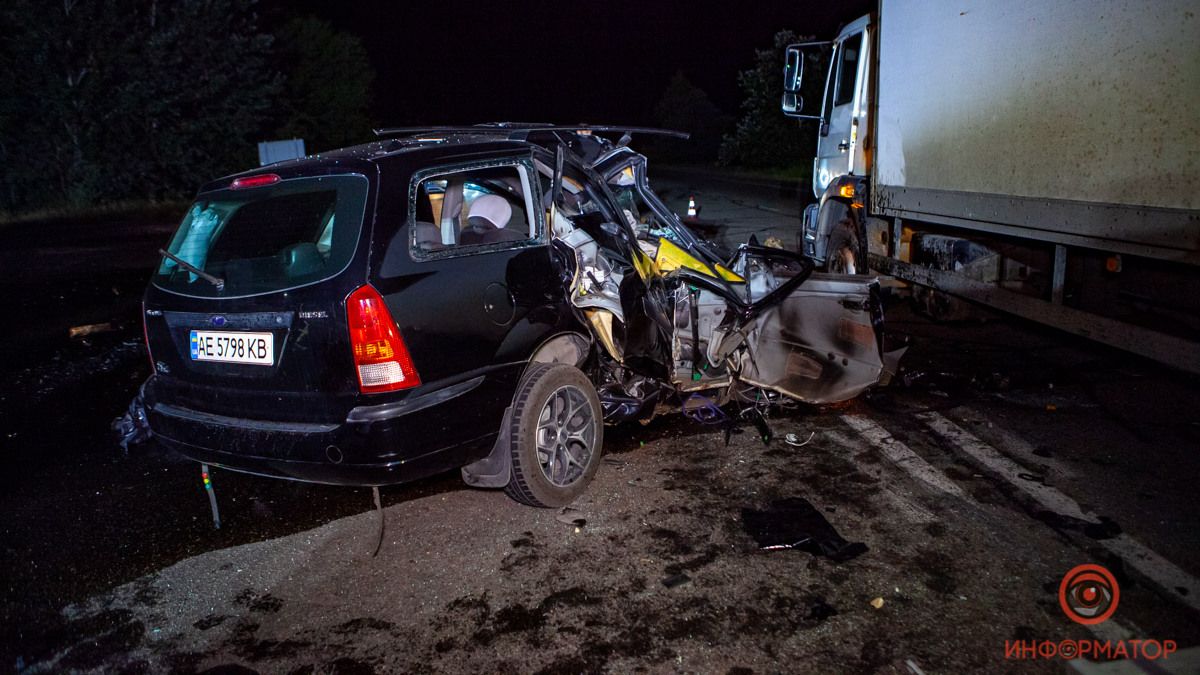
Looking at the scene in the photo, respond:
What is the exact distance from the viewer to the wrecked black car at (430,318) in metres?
3.35

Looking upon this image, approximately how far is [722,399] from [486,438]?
1968 millimetres

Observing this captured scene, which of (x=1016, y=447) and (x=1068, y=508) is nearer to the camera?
(x=1068, y=508)

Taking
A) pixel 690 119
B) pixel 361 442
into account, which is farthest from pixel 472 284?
pixel 690 119

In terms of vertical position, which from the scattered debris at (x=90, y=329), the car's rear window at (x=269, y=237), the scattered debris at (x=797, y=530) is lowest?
the scattered debris at (x=797, y=530)

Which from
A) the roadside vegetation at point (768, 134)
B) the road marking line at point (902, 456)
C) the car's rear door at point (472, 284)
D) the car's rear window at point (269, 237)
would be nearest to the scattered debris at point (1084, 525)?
the road marking line at point (902, 456)

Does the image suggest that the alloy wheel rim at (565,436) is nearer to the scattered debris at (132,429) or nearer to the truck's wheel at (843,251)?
the scattered debris at (132,429)

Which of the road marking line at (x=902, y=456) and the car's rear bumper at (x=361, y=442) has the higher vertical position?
the car's rear bumper at (x=361, y=442)

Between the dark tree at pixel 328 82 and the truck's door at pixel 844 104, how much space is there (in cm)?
3729

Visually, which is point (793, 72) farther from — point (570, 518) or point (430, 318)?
point (430, 318)

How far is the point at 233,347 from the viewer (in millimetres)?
3562

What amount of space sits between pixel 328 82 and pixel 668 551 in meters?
47.2

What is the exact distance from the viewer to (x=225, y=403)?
366 cm

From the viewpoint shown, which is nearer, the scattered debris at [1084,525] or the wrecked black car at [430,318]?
the wrecked black car at [430,318]

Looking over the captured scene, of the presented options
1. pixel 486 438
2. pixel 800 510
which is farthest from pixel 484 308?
pixel 800 510
